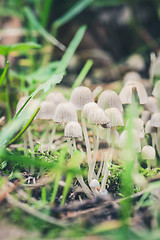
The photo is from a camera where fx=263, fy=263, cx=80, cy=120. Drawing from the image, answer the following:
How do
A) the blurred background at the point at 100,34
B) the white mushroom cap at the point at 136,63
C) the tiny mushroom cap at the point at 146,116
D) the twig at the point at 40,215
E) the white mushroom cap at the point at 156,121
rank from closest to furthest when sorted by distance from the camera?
the twig at the point at 40,215 < the white mushroom cap at the point at 156,121 < the tiny mushroom cap at the point at 146,116 < the white mushroom cap at the point at 136,63 < the blurred background at the point at 100,34

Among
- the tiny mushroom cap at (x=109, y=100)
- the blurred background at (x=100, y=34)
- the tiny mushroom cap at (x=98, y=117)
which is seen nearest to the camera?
the tiny mushroom cap at (x=98, y=117)

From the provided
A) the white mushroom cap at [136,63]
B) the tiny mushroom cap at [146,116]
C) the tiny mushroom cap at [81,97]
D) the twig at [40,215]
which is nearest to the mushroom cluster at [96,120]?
the tiny mushroom cap at [81,97]

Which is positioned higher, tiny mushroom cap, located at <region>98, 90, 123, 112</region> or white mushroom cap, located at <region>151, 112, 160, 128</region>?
tiny mushroom cap, located at <region>98, 90, 123, 112</region>

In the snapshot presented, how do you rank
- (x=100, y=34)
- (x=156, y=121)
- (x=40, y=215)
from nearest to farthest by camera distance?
1. (x=40, y=215)
2. (x=156, y=121)
3. (x=100, y=34)

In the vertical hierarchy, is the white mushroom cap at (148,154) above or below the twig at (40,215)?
above

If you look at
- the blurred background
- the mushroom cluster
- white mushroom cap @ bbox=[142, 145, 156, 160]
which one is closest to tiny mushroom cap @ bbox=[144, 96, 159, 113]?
the mushroom cluster

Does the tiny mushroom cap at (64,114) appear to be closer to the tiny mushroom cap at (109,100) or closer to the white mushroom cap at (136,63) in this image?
the tiny mushroom cap at (109,100)

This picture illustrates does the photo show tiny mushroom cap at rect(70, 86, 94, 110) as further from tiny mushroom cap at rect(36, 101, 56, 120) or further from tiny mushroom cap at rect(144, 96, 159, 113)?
tiny mushroom cap at rect(144, 96, 159, 113)

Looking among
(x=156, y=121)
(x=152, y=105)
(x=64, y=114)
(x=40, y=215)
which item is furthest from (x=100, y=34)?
(x=40, y=215)

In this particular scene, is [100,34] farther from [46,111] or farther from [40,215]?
[40,215]
